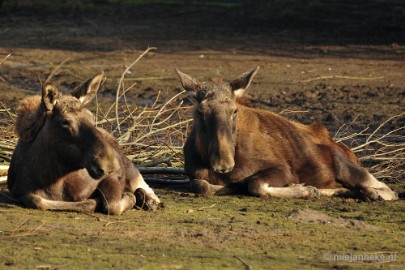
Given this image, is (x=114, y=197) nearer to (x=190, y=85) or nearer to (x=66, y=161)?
(x=66, y=161)

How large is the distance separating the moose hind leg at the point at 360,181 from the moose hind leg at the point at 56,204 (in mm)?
2831

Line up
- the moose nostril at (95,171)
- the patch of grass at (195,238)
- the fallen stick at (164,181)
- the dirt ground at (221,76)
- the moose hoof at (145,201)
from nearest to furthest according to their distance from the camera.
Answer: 1. the patch of grass at (195,238)
2. the dirt ground at (221,76)
3. the moose nostril at (95,171)
4. the moose hoof at (145,201)
5. the fallen stick at (164,181)

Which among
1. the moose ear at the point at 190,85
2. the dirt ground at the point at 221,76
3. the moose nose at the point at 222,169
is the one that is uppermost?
the moose ear at the point at 190,85

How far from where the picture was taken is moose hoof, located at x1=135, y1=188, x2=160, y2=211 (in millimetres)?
9820

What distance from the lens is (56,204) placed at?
371 inches

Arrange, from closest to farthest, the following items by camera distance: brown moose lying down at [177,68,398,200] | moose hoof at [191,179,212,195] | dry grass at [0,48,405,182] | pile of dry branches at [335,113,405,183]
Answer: brown moose lying down at [177,68,398,200] → moose hoof at [191,179,212,195] → dry grass at [0,48,405,182] → pile of dry branches at [335,113,405,183]

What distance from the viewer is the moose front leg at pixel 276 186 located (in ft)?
34.8

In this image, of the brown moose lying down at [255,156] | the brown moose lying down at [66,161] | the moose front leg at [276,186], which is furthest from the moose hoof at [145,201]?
the moose front leg at [276,186]

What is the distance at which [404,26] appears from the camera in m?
23.7

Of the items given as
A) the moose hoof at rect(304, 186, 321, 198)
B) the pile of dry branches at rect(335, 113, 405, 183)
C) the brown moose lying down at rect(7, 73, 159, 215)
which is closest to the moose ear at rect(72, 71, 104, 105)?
the brown moose lying down at rect(7, 73, 159, 215)

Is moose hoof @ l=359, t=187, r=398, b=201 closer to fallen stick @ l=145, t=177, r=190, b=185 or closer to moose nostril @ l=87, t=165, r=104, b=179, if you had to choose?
fallen stick @ l=145, t=177, r=190, b=185

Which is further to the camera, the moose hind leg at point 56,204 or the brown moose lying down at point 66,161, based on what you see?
the moose hind leg at point 56,204

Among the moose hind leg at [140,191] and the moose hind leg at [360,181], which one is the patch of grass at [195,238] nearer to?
the moose hind leg at [140,191]

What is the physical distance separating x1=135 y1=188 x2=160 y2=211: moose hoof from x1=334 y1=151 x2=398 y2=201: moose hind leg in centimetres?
215
